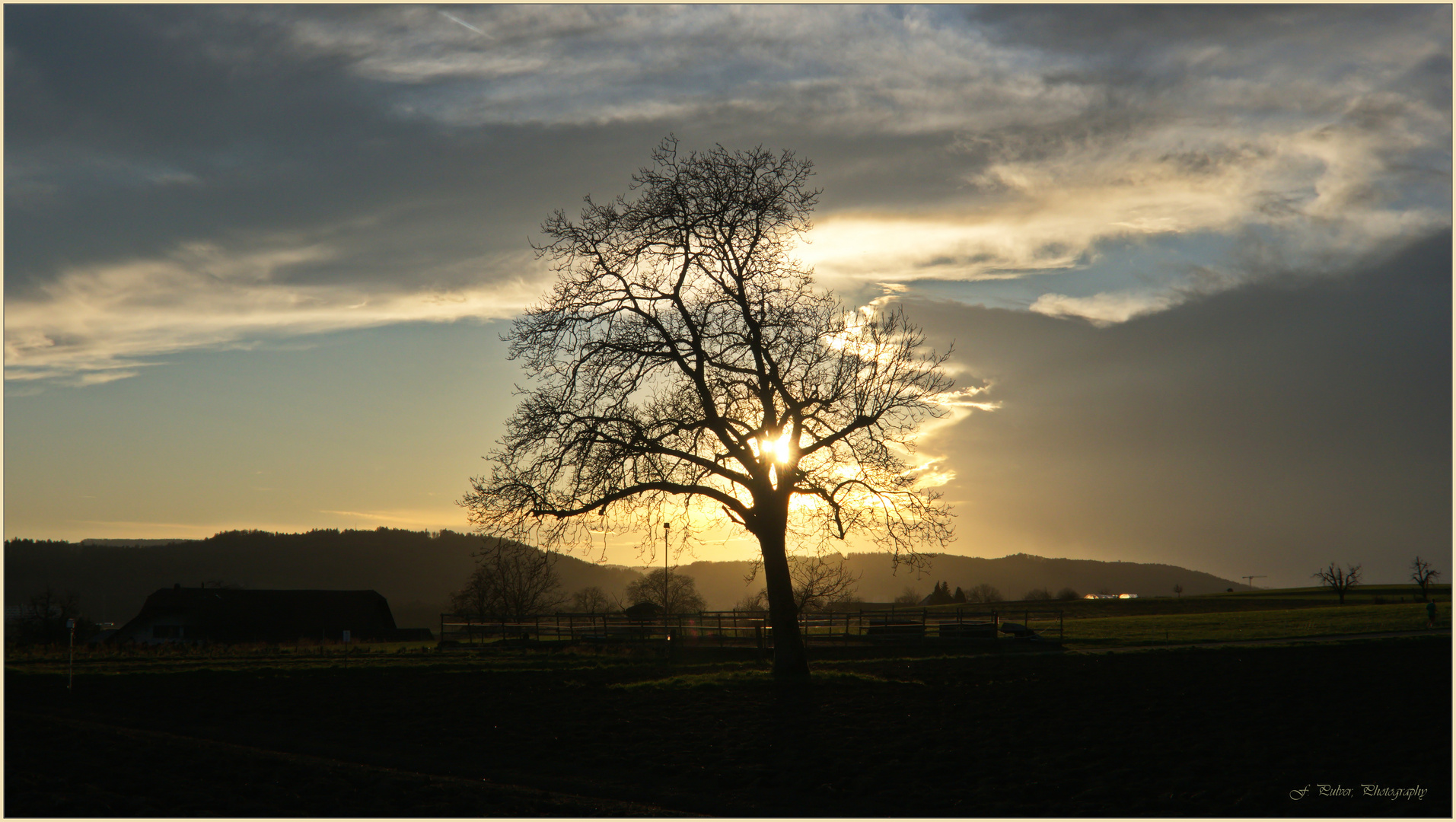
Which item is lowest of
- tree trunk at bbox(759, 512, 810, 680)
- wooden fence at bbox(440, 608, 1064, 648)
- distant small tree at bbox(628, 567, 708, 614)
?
distant small tree at bbox(628, 567, 708, 614)

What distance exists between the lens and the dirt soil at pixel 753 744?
10.6 meters

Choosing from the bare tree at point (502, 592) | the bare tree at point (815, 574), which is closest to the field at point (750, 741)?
the bare tree at point (815, 574)

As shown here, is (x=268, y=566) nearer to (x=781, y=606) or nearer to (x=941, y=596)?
(x=941, y=596)

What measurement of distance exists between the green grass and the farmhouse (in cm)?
5248

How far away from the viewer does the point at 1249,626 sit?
49.6 metres

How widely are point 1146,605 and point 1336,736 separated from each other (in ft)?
276

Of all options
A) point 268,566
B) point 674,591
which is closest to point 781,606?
point 674,591

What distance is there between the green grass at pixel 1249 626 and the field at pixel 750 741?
15572 millimetres

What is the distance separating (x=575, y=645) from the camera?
40438 mm

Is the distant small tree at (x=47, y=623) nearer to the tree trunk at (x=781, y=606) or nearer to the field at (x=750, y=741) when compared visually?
the field at (x=750, y=741)

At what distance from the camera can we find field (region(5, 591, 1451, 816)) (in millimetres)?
10625

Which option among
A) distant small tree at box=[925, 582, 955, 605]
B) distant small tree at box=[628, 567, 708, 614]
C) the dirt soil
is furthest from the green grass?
distant small tree at box=[925, 582, 955, 605]

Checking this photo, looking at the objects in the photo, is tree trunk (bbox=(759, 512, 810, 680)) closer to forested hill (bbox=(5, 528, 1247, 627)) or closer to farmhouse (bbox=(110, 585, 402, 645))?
farmhouse (bbox=(110, 585, 402, 645))

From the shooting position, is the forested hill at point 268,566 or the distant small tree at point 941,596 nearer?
the distant small tree at point 941,596
